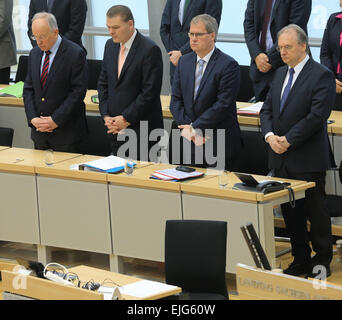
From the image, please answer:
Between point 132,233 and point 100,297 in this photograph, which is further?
point 132,233

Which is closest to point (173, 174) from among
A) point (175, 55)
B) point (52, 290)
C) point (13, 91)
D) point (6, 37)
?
point (175, 55)

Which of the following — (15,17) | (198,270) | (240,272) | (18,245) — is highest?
(15,17)

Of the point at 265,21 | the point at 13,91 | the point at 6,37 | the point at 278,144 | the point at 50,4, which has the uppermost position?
the point at 50,4

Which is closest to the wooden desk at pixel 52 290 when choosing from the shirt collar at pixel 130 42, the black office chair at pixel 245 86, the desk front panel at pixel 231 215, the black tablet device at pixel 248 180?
the desk front panel at pixel 231 215

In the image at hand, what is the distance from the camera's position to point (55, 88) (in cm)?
698

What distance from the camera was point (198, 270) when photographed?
194 inches

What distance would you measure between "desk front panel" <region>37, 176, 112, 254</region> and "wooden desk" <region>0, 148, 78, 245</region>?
Result: 74 millimetres

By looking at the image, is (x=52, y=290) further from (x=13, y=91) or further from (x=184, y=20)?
(x=13, y=91)

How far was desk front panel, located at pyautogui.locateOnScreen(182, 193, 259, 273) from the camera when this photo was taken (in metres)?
5.64

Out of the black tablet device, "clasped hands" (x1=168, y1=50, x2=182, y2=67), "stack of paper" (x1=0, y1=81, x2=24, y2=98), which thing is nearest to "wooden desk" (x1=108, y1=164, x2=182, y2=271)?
the black tablet device

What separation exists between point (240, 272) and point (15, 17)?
9467 mm

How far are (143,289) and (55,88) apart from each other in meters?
2.98
